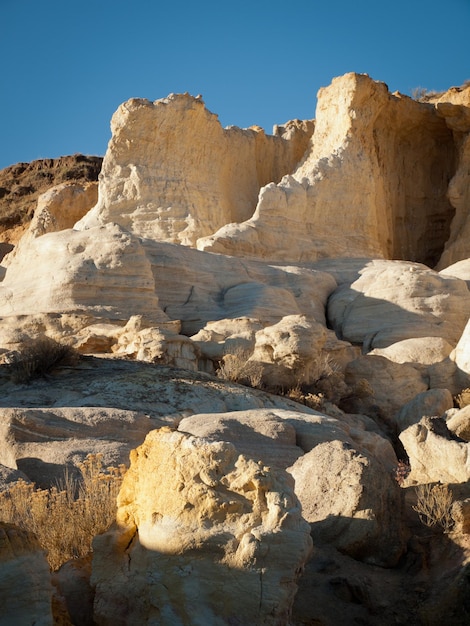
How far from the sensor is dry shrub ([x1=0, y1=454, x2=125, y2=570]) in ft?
20.6

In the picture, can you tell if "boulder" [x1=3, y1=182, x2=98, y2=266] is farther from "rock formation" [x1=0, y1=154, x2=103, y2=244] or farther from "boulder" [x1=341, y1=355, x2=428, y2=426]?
"boulder" [x1=341, y1=355, x2=428, y2=426]

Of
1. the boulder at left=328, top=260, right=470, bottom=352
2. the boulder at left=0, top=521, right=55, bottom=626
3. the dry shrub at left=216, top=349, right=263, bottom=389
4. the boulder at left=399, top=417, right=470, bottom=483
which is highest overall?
the boulder at left=328, top=260, right=470, bottom=352

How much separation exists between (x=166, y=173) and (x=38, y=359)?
16686mm

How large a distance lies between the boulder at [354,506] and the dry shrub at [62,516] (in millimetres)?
1532

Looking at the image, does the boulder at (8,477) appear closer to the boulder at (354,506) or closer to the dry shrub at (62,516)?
the dry shrub at (62,516)

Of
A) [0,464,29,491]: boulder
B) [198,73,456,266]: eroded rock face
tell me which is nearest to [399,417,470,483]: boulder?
[0,464,29,491]: boulder

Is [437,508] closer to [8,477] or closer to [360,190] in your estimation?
[8,477]

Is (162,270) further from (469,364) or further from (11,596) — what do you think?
(11,596)

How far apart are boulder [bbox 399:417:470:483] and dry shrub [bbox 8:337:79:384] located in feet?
20.9

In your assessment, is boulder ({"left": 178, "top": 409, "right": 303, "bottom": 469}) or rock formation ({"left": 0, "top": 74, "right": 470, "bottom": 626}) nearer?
rock formation ({"left": 0, "top": 74, "right": 470, "bottom": 626})

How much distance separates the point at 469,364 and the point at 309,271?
23.9 feet

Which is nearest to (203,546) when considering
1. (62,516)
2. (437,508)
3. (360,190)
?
(62,516)

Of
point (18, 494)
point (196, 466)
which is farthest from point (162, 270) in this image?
point (196, 466)

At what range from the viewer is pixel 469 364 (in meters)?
18.6
